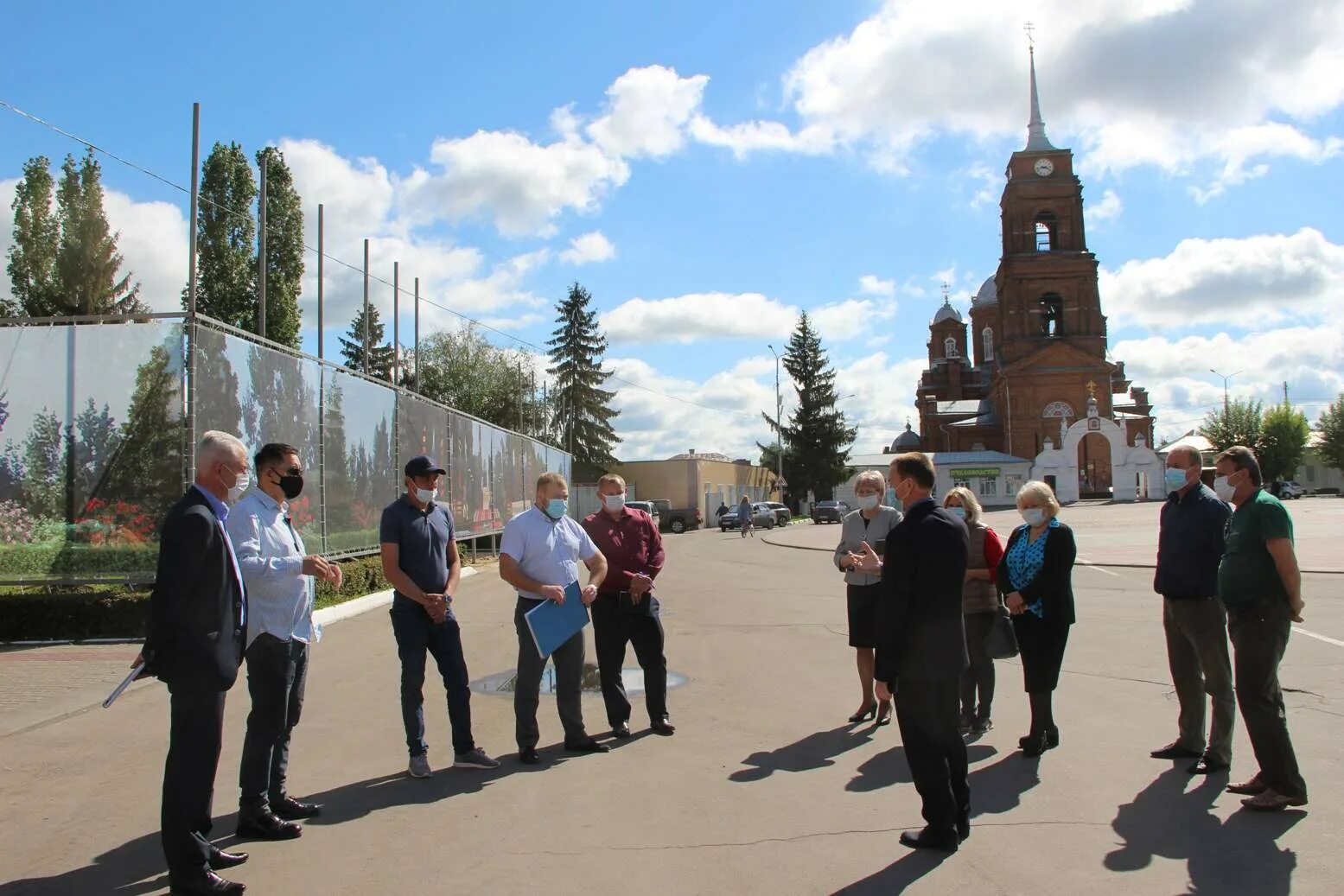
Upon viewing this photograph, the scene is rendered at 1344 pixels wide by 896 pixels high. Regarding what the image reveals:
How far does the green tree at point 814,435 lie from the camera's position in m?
82.8

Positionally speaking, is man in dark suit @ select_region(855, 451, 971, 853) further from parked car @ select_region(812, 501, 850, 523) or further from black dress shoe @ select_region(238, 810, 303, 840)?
parked car @ select_region(812, 501, 850, 523)

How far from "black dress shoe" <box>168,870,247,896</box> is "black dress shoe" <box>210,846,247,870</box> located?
22 centimetres

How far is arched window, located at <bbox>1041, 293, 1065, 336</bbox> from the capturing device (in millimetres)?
79125

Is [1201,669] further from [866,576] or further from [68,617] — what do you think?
[68,617]

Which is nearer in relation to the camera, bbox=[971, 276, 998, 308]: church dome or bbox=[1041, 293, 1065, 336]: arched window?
bbox=[1041, 293, 1065, 336]: arched window

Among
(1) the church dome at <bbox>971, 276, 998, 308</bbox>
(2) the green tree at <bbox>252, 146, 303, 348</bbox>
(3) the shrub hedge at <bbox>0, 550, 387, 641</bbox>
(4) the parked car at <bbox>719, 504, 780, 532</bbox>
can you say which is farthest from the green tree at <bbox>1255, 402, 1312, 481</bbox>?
(3) the shrub hedge at <bbox>0, 550, 387, 641</bbox>

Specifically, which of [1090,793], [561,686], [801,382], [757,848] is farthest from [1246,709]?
[801,382]

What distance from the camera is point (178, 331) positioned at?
11.8 metres

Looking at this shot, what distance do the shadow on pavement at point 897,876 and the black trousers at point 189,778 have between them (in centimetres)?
264

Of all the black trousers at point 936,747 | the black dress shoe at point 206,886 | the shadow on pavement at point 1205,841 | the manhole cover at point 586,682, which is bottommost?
the shadow on pavement at point 1205,841

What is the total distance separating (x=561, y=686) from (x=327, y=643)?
19.7ft

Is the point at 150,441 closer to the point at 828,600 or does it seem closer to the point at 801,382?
the point at 828,600

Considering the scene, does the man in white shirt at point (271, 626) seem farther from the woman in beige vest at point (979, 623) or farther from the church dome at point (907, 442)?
the church dome at point (907, 442)

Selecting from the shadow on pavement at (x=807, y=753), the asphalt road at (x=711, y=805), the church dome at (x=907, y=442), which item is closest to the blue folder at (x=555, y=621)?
the asphalt road at (x=711, y=805)
